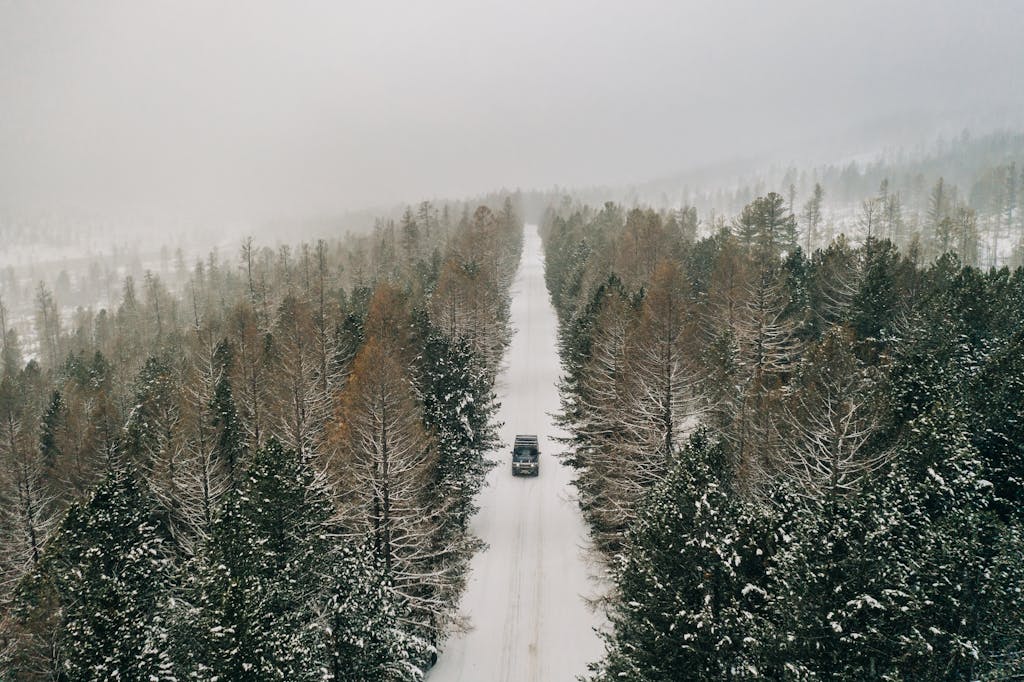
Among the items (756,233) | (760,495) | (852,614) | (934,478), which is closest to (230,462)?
(760,495)

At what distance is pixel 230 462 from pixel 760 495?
70.0 feet

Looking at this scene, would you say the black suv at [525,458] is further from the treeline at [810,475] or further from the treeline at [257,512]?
the treeline at [257,512]

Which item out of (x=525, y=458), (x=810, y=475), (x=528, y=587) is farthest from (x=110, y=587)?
(x=525, y=458)

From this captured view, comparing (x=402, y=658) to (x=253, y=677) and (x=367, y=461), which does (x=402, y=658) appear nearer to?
(x=253, y=677)

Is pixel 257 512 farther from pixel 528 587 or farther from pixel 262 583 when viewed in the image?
pixel 528 587

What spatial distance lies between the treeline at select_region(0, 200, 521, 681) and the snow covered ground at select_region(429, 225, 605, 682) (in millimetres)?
1757

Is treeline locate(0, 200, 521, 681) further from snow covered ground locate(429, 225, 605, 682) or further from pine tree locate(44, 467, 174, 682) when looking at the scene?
snow covered ground locate(429, 225, 605, 682)

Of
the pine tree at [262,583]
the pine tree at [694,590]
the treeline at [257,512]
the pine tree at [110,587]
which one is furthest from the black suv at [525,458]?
the pine tree at [694,590]

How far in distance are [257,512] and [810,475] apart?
17.6m

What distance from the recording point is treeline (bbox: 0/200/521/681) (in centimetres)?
1477

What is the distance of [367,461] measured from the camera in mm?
21625

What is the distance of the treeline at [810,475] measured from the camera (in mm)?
11242

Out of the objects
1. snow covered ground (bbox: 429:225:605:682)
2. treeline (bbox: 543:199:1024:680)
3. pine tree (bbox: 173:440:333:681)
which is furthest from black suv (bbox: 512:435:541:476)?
pine tree (bbox: 173:440:333:681)

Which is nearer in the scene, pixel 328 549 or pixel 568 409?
pixel 328 549
